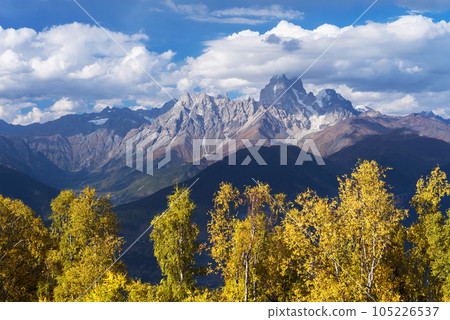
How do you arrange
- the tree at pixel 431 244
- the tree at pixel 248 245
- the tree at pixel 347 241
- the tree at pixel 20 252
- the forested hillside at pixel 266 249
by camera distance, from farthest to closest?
the tree at pixel 20 252
the tree at pixel 431 244
the tree at pixel 248 245
the forested hillside at pixel 266 249
the tree at pixel 347 241

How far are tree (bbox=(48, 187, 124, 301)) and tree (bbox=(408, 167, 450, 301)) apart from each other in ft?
124

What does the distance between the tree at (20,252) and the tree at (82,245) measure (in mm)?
3249

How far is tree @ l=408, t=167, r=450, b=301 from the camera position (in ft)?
132

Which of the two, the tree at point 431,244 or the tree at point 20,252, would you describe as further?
the tree at point 20,252

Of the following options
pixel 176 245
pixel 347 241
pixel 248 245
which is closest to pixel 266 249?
pixel 248 245

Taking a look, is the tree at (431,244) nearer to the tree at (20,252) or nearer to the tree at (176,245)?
the tree at (176,245)

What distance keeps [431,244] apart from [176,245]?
102 ft

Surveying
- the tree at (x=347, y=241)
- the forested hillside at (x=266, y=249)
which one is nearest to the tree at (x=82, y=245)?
the forested hillside at (x=266, y=249)

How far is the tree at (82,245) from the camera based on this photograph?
39375 mm

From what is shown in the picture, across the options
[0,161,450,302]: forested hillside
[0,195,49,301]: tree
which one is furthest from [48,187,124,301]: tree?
[0,195,49,301]: tree

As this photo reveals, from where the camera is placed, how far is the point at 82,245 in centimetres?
4969

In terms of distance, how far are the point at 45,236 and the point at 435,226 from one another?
55734 mm

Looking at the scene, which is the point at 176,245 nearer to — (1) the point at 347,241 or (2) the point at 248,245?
(2) the point at 248,245
